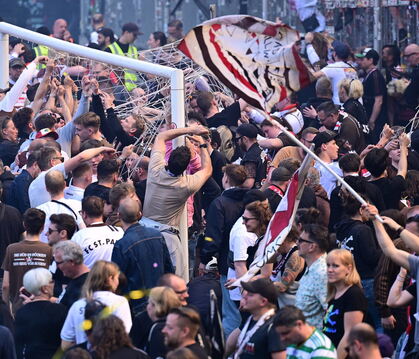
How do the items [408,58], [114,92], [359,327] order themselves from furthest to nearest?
[408,58]
[114,92]
[359,327]

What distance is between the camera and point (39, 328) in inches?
380

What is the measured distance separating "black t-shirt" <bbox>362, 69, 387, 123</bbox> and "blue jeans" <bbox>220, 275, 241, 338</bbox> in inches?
294

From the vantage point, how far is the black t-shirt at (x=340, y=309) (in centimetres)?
961

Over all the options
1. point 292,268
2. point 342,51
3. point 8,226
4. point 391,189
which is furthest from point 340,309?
point 342,51

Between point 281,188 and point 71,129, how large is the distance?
10.4 ft

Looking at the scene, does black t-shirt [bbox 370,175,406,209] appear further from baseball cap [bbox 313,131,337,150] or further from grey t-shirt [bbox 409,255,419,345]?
grey t-shirt [bbox 409,255,419,345]

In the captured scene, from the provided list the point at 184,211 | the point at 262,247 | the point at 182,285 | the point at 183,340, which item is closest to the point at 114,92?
the point at 184,211

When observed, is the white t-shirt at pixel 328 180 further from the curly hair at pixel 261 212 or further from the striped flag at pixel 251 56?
the striped flag at pixel 251 56

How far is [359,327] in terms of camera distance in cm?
820

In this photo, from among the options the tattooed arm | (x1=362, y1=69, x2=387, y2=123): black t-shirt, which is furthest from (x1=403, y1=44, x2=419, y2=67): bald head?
the tattooed arm

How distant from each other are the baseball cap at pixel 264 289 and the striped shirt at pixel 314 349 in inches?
26.8

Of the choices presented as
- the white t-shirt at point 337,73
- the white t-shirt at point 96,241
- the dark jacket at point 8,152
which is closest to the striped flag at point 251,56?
the white t-shirt at point 96,241

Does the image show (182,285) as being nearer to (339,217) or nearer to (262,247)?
(262,247)

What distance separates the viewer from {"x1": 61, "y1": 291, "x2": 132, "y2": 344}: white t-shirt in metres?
9.37
